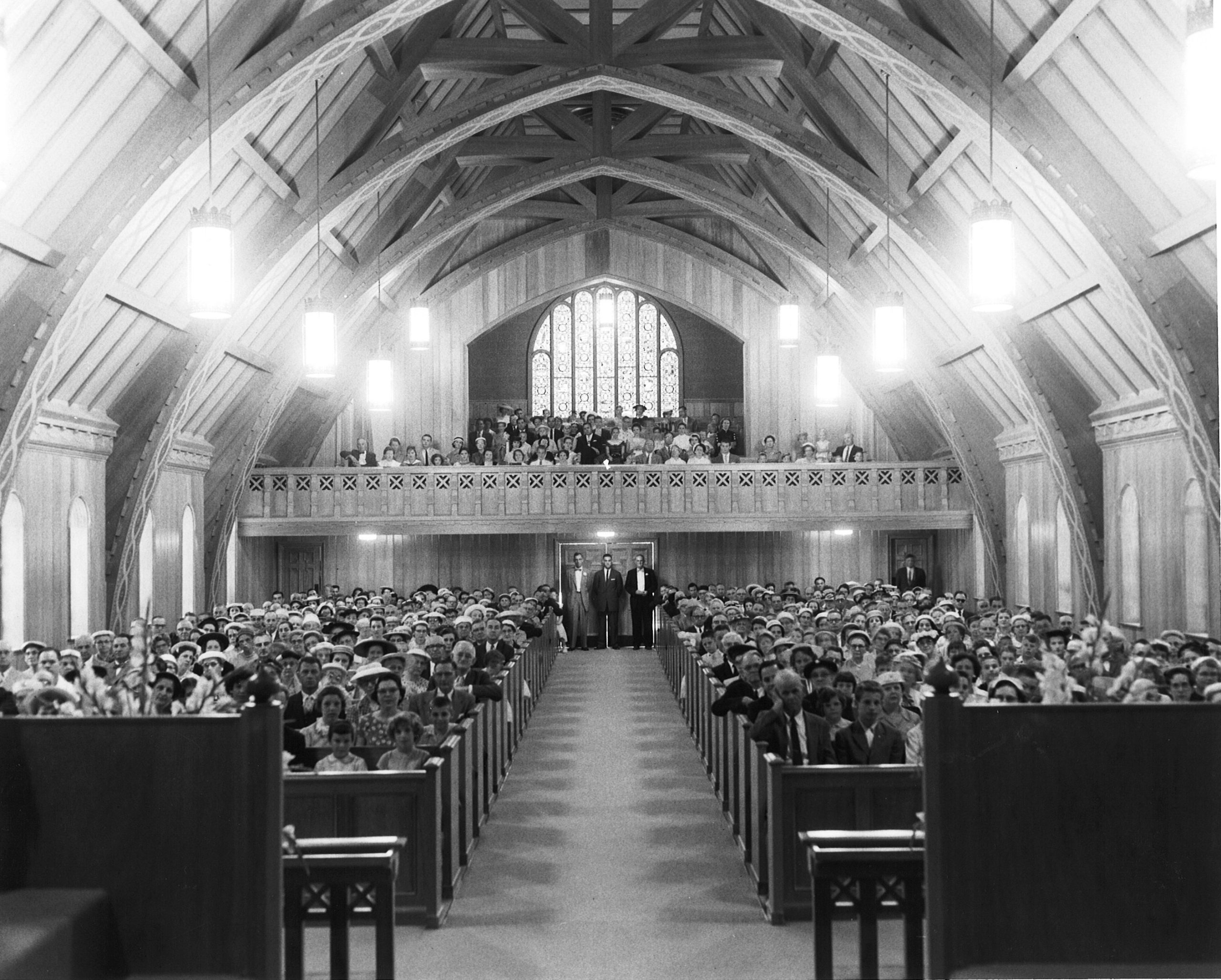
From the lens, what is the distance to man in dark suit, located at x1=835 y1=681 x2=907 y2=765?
30.6 feet

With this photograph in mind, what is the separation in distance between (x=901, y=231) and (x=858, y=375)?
10.3 m

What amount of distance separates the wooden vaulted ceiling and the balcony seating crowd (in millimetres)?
1815

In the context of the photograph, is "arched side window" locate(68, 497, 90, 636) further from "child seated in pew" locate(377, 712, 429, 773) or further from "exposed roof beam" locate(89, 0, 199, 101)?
"child seated in pew" locate(377, 712, 429, 773)

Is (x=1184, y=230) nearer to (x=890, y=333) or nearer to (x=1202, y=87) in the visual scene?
(x=890, y=333)

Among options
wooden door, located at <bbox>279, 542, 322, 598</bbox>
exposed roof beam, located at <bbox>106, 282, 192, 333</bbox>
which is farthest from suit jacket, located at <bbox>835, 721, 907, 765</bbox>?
wooden door, located at <bbox>279, 542, 322, 598</bbox>

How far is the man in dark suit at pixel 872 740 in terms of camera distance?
9.33 metres

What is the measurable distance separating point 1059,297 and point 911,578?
12213 mm

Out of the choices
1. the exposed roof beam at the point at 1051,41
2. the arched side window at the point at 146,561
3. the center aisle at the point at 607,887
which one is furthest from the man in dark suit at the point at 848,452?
the center aisle at the point at 607,887

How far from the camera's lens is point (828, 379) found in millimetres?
20984

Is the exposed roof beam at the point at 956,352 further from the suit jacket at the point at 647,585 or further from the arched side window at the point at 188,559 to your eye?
the arched side window at the point at 188,559

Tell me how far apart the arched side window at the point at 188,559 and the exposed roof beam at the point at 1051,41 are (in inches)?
664

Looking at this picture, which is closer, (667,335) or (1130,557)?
(1130,557)

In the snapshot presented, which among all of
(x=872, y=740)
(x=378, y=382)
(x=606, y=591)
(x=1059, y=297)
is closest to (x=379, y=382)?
(x=378, y=382)

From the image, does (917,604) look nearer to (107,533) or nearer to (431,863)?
(107,533)
